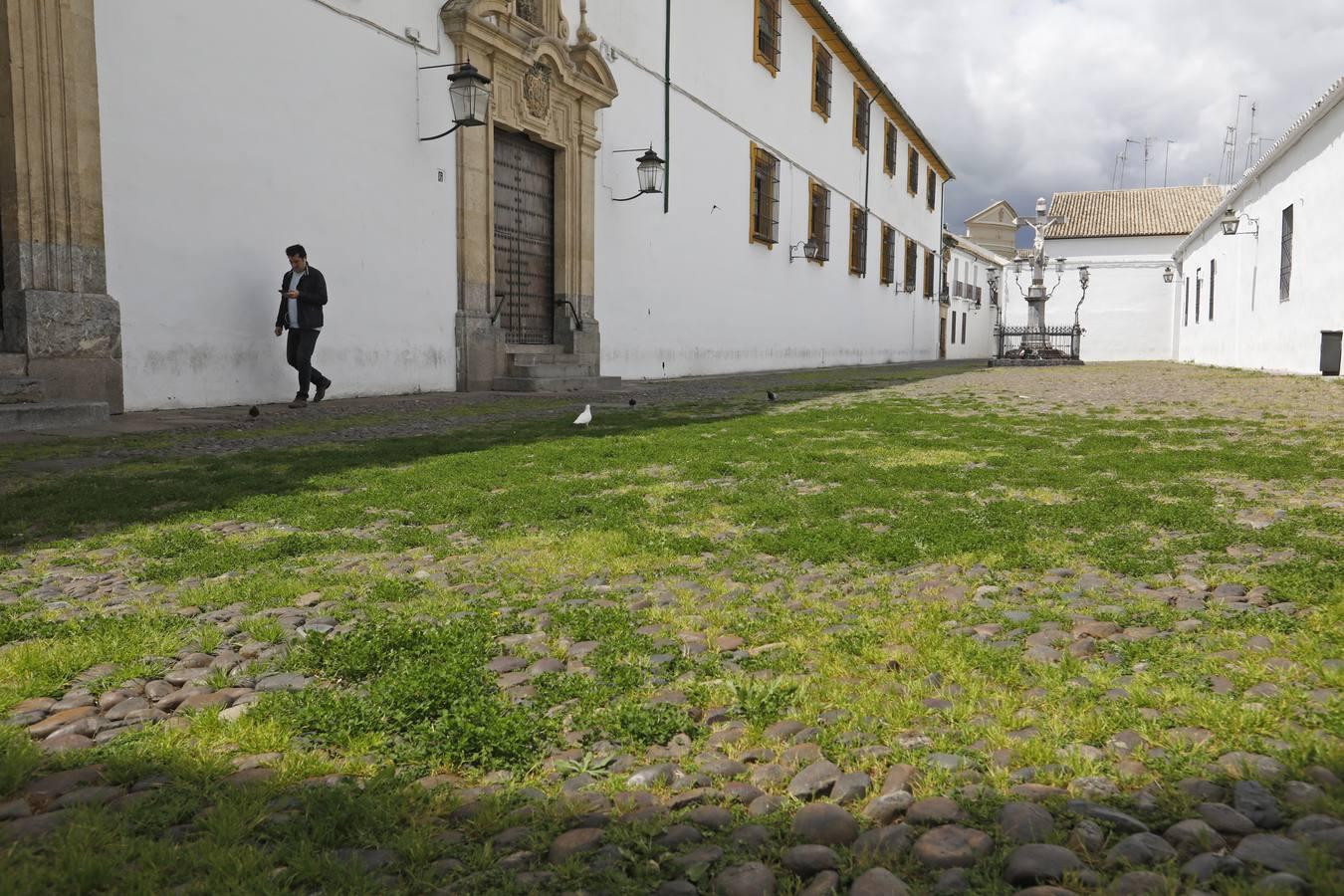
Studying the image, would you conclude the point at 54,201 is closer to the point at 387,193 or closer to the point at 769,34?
the point at 387,193

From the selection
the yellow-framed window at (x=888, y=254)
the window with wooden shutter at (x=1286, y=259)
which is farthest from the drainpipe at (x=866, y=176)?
the window with wooden shutter at (x=1286, y=259)

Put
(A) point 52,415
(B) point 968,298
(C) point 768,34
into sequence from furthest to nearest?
1. (B) point 968,298
2. (C) point 768,34
3. (A) point 52,415

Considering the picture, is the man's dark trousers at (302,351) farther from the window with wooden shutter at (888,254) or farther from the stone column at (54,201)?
the window with wooden shutter at (888,254)

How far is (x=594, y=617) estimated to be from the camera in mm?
2354

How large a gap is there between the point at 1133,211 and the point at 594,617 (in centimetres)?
4324

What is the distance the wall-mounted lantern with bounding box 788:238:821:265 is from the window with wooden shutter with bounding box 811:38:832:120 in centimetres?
303

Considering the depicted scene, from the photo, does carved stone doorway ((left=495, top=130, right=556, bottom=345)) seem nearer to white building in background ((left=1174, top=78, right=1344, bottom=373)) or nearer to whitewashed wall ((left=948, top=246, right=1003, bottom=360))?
white building in background ((left=1174, top=78, right=1344, bottom=373))

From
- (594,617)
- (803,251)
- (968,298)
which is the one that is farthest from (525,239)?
(968,298)

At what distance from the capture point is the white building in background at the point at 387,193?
6.71m

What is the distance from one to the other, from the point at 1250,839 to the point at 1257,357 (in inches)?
780

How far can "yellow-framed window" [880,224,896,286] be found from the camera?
2652cm

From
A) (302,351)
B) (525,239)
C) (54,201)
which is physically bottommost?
(302,351)

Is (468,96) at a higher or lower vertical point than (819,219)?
lower

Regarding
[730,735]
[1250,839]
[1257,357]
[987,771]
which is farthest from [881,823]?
[1257,357]
